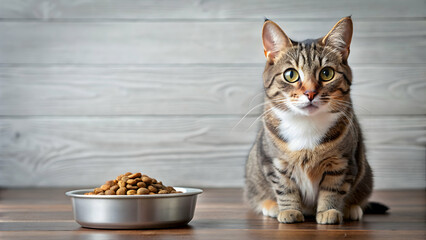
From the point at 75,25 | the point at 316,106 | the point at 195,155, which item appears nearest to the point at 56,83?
the point at 75,25

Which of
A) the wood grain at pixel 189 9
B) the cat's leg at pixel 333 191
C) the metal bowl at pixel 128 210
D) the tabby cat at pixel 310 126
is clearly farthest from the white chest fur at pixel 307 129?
the wood grain at pixel 189 9

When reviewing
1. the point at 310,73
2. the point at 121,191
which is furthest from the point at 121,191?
the point at 310,73

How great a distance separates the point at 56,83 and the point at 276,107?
1488 millimetres

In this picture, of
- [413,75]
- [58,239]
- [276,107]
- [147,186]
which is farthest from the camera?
[413,75]

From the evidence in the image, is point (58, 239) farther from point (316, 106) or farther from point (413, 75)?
point (413, 75)

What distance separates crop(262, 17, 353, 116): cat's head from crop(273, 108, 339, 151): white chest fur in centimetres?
3

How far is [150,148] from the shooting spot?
2570 millimetres

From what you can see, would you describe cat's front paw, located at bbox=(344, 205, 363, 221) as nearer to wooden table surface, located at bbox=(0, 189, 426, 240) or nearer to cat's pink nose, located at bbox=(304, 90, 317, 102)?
wooden table surface, located at bbox=(0, 189, 426, 240)

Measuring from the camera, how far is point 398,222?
138 centimetres

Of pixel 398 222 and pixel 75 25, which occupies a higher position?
pixel 75 25

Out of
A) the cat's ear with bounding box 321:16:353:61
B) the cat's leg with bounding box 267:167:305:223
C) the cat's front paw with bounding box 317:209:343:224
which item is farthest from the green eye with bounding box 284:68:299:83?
the cat's front paw with bounding box 317:209:343:224

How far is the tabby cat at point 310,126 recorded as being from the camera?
1309mm

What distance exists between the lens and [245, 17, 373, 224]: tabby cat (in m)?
1.31

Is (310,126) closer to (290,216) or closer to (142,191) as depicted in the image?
(290,216)
